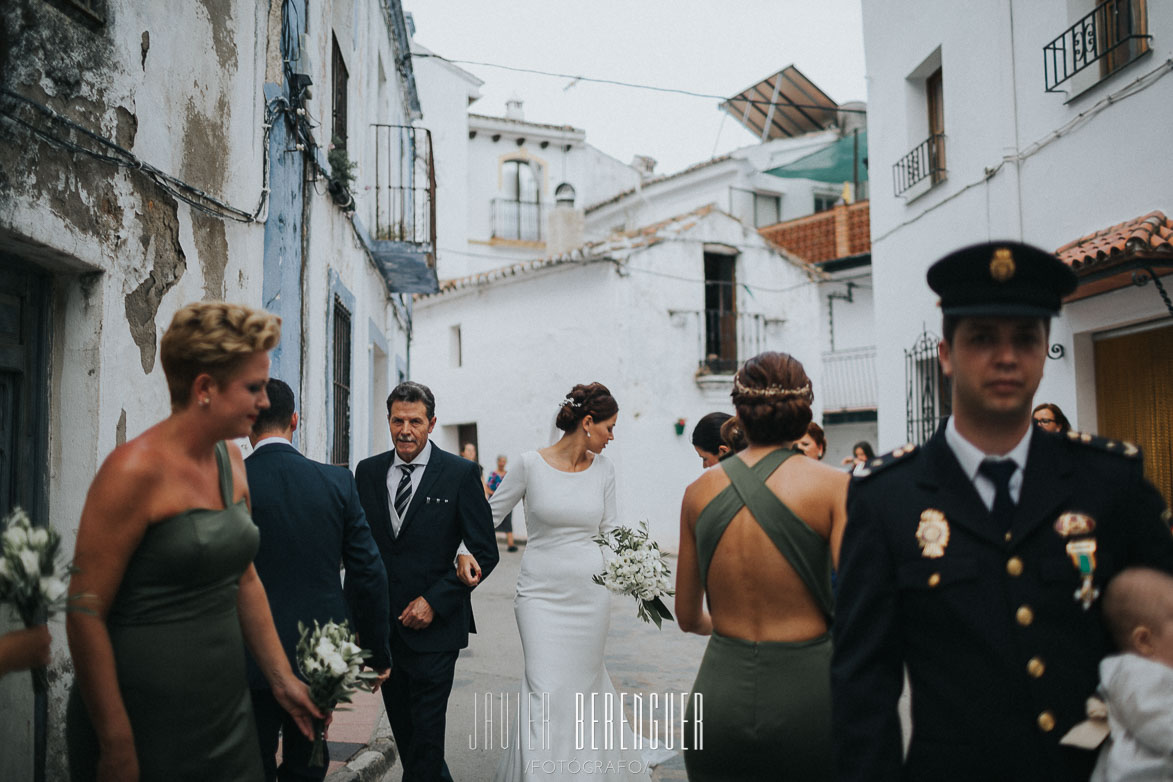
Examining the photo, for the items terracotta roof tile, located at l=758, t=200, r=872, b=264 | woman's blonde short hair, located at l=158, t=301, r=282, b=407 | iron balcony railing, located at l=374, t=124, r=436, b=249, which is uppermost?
terracotta roof tile, located at l=758, t=200, r=872, b=264

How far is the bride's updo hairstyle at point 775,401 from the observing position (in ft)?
9.84

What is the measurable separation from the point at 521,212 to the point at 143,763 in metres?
27.2

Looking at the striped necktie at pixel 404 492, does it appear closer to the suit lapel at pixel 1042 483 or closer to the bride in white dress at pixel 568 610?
the bride in white dress at pixel 568 610

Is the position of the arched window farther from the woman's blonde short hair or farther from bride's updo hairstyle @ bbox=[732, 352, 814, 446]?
the woman's blonde short hair

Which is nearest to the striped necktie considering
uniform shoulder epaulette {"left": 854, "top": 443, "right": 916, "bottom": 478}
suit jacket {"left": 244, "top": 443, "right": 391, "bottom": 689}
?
suit jacket {"left": 244, "top": 443, "right": 391, "bottom": 689}

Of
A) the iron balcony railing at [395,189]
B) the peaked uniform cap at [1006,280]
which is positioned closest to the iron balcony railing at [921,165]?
the iron balcony railing at [395,189]

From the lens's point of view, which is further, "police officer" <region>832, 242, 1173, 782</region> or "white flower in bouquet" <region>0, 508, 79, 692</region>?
"white flower in bouquet" <region>0, 508, 79, 692</region>

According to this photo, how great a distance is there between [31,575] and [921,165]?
11.0 m

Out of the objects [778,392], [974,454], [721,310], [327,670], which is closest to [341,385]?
[327,670]

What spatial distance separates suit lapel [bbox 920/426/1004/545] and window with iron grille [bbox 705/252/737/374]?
18.7m

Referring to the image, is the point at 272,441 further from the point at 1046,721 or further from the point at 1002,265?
the point at 1046,721

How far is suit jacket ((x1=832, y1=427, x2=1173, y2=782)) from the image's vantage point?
1.99 meters

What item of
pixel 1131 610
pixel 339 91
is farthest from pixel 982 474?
pixel 339 91

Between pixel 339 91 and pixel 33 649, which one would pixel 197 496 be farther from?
pixel 339 91
